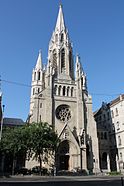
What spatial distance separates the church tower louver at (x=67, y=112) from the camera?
1948 inches

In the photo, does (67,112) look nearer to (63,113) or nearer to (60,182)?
(63,113)

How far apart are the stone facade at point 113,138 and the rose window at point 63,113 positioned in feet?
38.3

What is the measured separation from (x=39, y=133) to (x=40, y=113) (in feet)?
34.0

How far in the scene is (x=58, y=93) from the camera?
55531mm

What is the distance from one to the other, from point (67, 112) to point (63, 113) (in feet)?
3.92

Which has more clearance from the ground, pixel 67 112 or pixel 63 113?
pixel 67 112

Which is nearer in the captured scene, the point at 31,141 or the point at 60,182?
the point at 60,182

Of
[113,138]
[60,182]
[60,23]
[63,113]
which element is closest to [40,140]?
[63,113]

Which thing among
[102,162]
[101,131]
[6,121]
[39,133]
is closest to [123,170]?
[102,162]

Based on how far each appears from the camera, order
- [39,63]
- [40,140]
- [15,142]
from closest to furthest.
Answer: [40,140], [15,142], [39,63]

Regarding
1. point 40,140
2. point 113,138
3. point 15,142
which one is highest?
point 113,138

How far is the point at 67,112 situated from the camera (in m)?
54.8

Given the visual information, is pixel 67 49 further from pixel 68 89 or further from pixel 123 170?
pixel 123 170

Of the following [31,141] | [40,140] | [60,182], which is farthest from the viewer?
[40,140]
